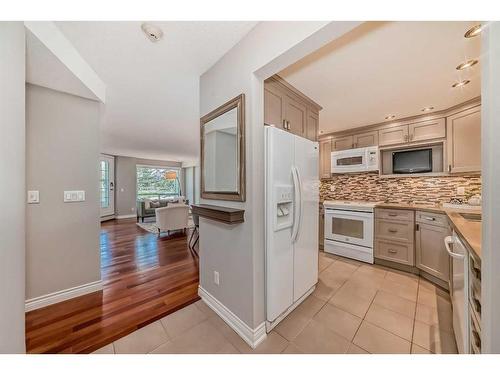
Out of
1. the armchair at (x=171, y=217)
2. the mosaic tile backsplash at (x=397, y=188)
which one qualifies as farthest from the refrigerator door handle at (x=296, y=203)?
the armchair at (x=171, y=217)

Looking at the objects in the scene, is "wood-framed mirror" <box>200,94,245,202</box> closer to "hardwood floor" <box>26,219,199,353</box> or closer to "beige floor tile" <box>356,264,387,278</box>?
"hardwood floor" <box>26,219,199,353</box>

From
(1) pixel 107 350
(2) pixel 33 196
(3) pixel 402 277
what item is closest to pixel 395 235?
(3) pixel 402 277

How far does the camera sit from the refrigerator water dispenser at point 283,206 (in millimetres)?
1454

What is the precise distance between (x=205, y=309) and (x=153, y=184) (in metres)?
7.25

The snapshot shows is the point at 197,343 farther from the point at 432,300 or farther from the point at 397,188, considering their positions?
the point at 397,188

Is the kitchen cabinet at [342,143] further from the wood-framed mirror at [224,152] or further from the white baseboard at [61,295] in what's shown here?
the white baseboard at [61,295]

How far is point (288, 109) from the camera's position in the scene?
1.80 m

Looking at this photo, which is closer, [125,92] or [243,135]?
[243,135]

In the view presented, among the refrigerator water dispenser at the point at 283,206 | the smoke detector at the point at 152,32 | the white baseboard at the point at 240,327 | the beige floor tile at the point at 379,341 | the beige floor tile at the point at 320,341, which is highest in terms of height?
the smoke detector at the point at 152,32

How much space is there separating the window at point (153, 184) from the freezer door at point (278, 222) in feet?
24.2

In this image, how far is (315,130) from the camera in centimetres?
223

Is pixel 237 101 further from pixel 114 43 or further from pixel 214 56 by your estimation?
pixel 114 43
